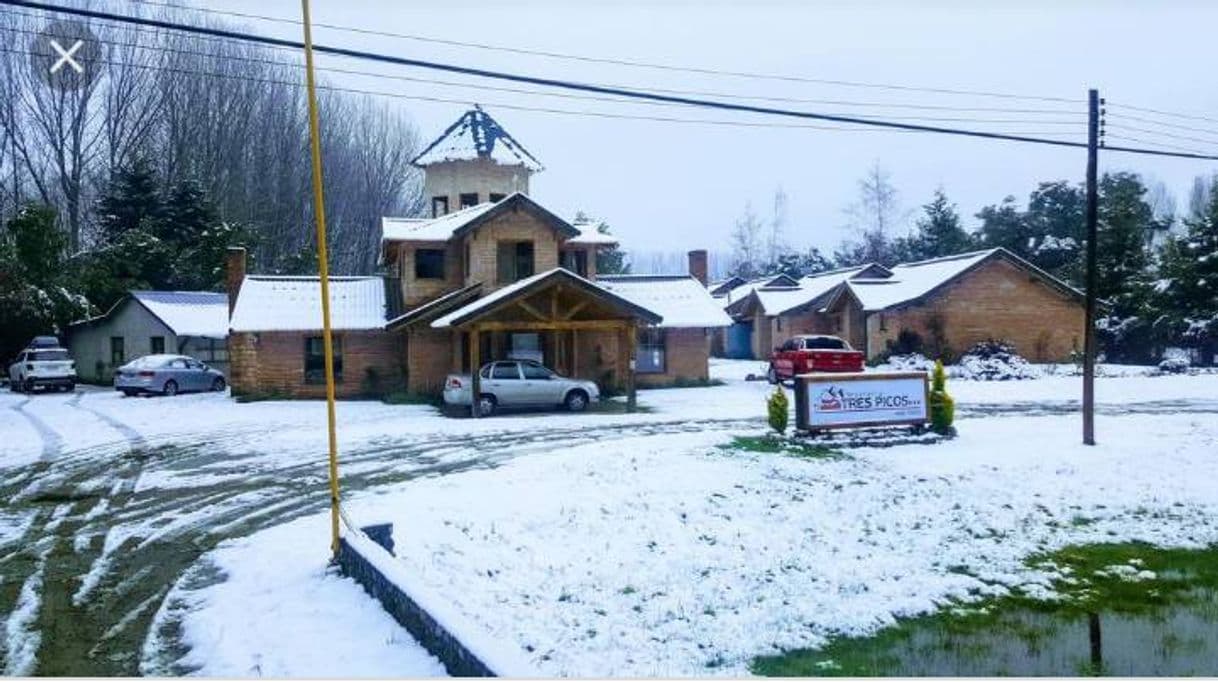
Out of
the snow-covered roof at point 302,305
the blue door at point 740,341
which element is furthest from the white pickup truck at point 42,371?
the blue door at point 740,341

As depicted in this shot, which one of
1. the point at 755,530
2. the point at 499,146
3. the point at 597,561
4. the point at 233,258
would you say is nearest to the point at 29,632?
the point at 597,561

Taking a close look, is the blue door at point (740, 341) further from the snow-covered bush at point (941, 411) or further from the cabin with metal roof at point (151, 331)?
the snow-covered bush at point (941, 411)

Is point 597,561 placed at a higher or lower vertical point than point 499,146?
lower

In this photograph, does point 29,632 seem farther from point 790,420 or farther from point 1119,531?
point 790,420

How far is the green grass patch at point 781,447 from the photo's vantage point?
1742 centimetres

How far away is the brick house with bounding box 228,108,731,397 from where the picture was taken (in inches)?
1161

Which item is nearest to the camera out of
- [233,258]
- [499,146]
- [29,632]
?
[29,632]

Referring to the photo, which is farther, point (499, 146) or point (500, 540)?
point (499, 146)

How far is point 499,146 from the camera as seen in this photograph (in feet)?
125

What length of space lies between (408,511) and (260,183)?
55.4 metres

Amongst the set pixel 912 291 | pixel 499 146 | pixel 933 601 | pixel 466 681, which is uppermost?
pixel 499 146

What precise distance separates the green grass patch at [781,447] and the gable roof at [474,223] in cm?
1355

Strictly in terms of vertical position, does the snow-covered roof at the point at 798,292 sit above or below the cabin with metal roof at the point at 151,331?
above

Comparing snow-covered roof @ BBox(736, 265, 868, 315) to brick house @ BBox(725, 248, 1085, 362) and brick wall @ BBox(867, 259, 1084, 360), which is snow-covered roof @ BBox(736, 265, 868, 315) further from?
brick wall @ BBox(867, 259, 1084, 360)
